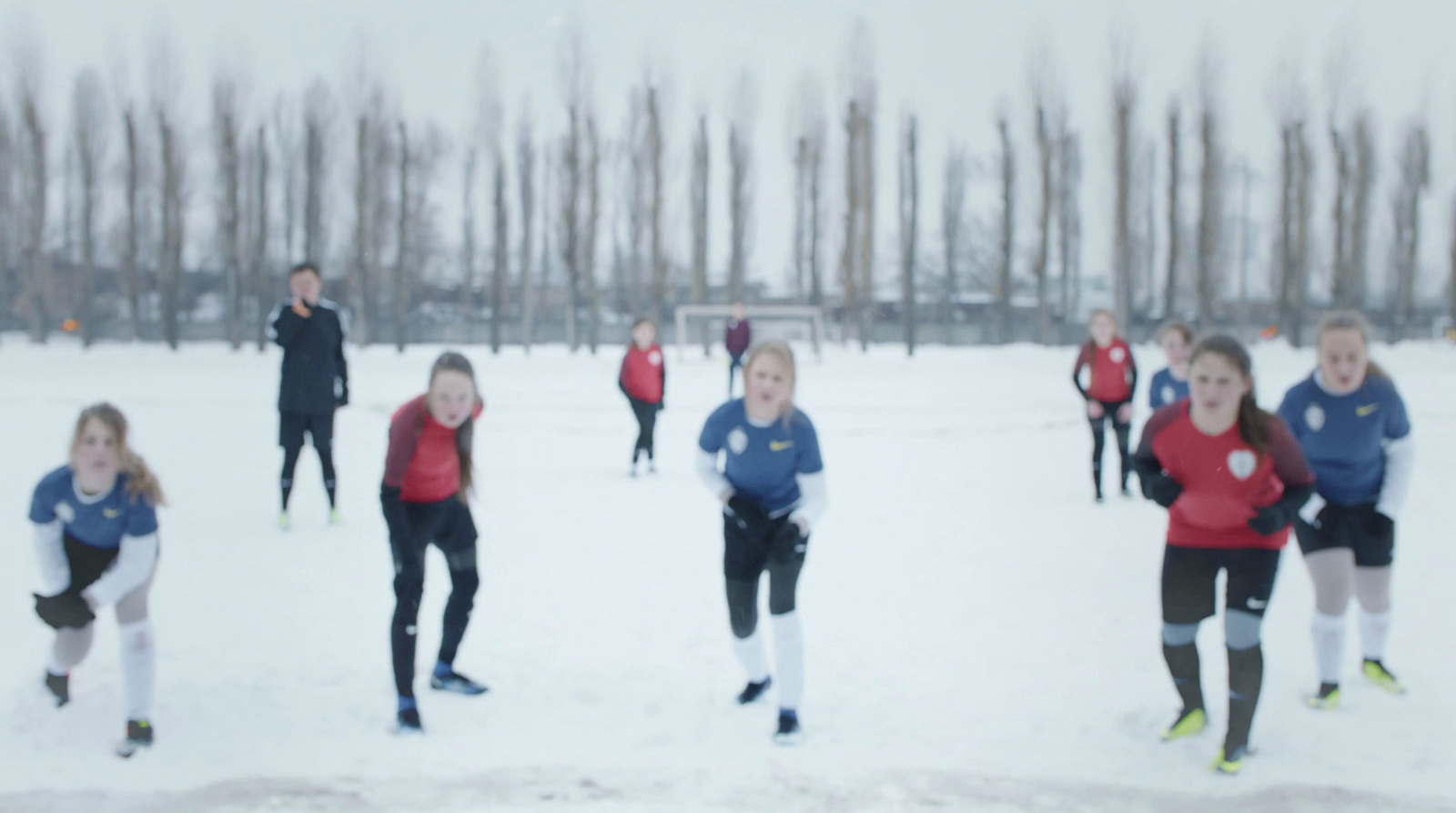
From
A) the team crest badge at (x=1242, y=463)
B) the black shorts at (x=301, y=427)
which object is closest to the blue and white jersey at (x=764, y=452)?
the team crest badge at (x=1242, y=463)

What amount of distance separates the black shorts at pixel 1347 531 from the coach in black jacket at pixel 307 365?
5.59 metres

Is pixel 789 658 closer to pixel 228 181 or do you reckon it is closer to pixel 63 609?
pixel 63 609

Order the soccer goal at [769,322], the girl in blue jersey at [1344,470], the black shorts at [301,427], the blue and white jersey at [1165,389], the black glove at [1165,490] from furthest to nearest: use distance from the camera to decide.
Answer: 1. the soccer goal at [769,322]
2. the blue and white jersey at [1165,389]
3. the black shorts at [301,427]
4. the girl in blue jersey at [1344,470]
5. the black glove at [1165,490]

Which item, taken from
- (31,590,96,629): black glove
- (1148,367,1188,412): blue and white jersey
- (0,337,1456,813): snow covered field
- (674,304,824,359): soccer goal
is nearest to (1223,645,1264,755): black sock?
(0,337,1456,813): snow covered field

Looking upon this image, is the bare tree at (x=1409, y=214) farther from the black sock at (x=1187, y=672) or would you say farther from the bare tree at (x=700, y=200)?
the black sock at (x=1187, y=672)

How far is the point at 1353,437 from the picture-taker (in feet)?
13.2

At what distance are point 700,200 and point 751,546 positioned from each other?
33.4 metres

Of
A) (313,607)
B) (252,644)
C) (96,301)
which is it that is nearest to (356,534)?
(313,607)

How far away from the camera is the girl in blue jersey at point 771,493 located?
150 inches

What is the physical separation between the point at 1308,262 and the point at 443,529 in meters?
38.3

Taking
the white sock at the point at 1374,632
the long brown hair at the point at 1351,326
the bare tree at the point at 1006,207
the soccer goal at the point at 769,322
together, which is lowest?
the white sock at the point at 1374,632

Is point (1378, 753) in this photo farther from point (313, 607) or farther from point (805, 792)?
point (313, 607)

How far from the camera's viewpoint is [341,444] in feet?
40.7

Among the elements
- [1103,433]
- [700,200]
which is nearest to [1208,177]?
[700,200]
